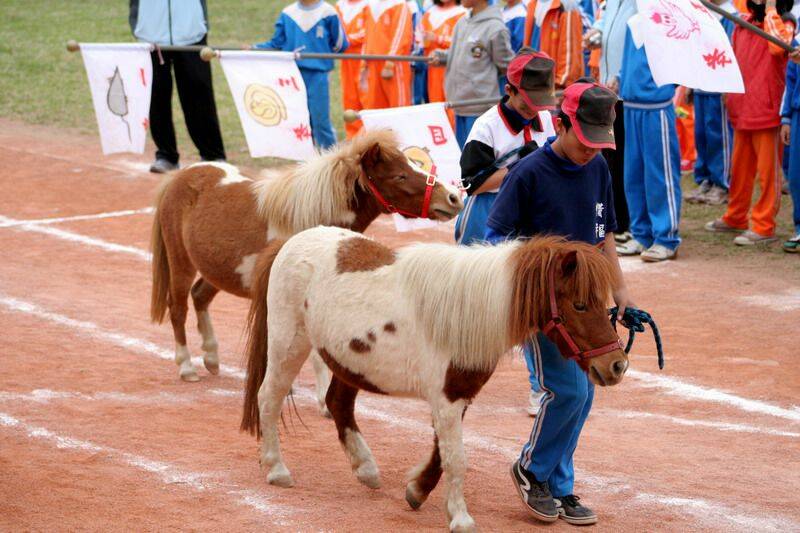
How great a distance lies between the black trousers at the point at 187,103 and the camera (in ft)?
49.3

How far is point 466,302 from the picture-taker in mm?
5152

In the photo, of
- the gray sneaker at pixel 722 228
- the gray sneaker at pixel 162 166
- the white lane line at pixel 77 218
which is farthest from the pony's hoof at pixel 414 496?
the gray sneaker at pixel 162 166

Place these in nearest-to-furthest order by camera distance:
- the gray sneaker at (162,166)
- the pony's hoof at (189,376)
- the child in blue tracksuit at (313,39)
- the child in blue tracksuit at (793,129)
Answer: the pony's hoof at (189,376)
the child in blue tracksuit at (793,129)
the child in blue tracksuit at (313,39)
the gray sneaker at (162,166)

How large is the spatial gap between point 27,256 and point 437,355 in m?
7.48

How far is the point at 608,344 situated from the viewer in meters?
4.97

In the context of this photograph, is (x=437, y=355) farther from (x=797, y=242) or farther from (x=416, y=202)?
(x=797, y=242)

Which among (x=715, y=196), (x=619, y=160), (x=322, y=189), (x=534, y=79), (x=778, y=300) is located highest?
(x=534, y=79)

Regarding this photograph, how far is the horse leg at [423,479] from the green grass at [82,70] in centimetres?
671

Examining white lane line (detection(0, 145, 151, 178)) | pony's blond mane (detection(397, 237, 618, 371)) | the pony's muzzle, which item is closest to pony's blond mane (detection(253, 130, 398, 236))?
the pony's muzzle

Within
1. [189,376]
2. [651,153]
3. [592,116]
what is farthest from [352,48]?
[592,116]

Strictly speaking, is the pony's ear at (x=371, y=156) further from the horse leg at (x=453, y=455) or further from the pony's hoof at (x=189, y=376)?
the horse leg at (x=453, y=455)

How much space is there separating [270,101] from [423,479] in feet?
21.5

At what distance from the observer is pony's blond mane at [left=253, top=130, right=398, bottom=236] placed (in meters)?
7.14

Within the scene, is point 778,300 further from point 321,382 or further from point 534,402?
point 321,382
